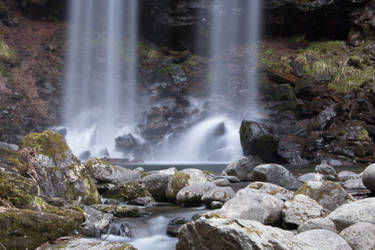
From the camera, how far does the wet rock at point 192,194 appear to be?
6000 mm

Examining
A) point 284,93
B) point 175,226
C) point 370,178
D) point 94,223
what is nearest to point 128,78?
point 284,93

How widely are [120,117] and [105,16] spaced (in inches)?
452

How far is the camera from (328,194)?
4961 mm

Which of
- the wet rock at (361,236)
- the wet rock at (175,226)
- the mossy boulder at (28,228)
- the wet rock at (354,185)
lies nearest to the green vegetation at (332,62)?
the wet rock at (354,185)

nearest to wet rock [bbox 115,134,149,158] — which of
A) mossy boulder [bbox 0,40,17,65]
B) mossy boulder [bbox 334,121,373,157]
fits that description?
mossy boulder [bbox 334,121,373,157]

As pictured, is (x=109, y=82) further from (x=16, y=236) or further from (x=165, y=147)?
(x=16, y=236)

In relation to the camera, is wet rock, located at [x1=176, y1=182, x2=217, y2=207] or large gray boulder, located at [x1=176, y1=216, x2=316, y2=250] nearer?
large gray boulder, located at [x1=176, y1=216, x2=316, y2=250]

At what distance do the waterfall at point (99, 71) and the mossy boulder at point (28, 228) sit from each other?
59.0 ft

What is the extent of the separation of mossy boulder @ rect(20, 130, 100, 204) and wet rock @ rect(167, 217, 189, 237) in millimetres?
1466

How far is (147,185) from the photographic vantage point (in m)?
6.87

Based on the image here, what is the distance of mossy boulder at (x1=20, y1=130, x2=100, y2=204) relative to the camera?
491 cm

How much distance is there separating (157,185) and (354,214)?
401 centimetres

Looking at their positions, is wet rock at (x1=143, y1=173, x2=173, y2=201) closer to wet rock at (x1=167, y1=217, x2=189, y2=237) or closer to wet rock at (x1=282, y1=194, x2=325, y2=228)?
wet rock at (x1=167, y1=217, x2=189, y2=237)

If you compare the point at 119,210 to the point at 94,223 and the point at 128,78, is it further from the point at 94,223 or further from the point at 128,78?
the point at 128,78
